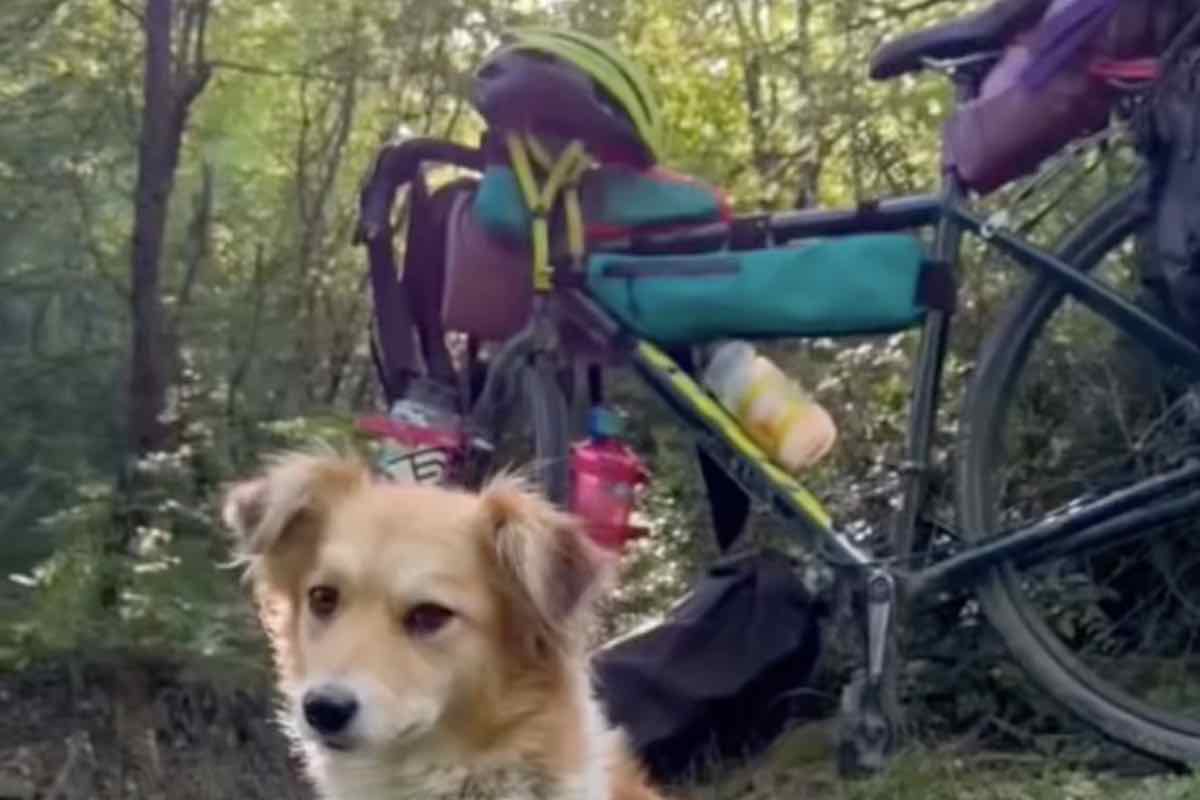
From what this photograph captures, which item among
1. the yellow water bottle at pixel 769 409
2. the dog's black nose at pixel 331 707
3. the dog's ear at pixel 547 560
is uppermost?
the yellow water bottle at pixel 769 409

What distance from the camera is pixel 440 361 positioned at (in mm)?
5664

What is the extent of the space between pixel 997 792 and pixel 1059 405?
101 centimetres

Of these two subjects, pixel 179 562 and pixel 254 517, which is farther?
pixel 179 562

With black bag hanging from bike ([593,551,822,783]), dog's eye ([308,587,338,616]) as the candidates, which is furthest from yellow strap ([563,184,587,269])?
dog's eye ([308,587,338,616])

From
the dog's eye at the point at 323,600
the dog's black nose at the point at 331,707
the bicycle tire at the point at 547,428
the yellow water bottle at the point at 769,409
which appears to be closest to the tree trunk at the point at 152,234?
the bicycle tire at the point at 547,428

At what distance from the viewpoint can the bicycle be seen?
508cm

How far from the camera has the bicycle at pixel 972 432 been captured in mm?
5078

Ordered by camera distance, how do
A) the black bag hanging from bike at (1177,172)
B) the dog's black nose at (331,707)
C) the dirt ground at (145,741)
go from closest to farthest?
1. the dog's black nose at (331,707)
2. the black bag hanging from bike at (1177,172)
3. the dirt ground at (145,741)

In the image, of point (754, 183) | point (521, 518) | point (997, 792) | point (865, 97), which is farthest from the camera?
point (754, 183)

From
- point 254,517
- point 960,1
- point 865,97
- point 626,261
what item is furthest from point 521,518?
point 960,1

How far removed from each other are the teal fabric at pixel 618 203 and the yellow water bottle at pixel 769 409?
11.9 inches

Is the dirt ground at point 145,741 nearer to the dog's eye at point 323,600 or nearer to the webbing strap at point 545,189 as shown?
the webbing strap at point 545,189

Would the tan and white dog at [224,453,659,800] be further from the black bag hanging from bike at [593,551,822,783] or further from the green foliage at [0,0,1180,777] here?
the green foliage at [0,0,1180,777]

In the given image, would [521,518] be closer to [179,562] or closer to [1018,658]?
[1018,658]
